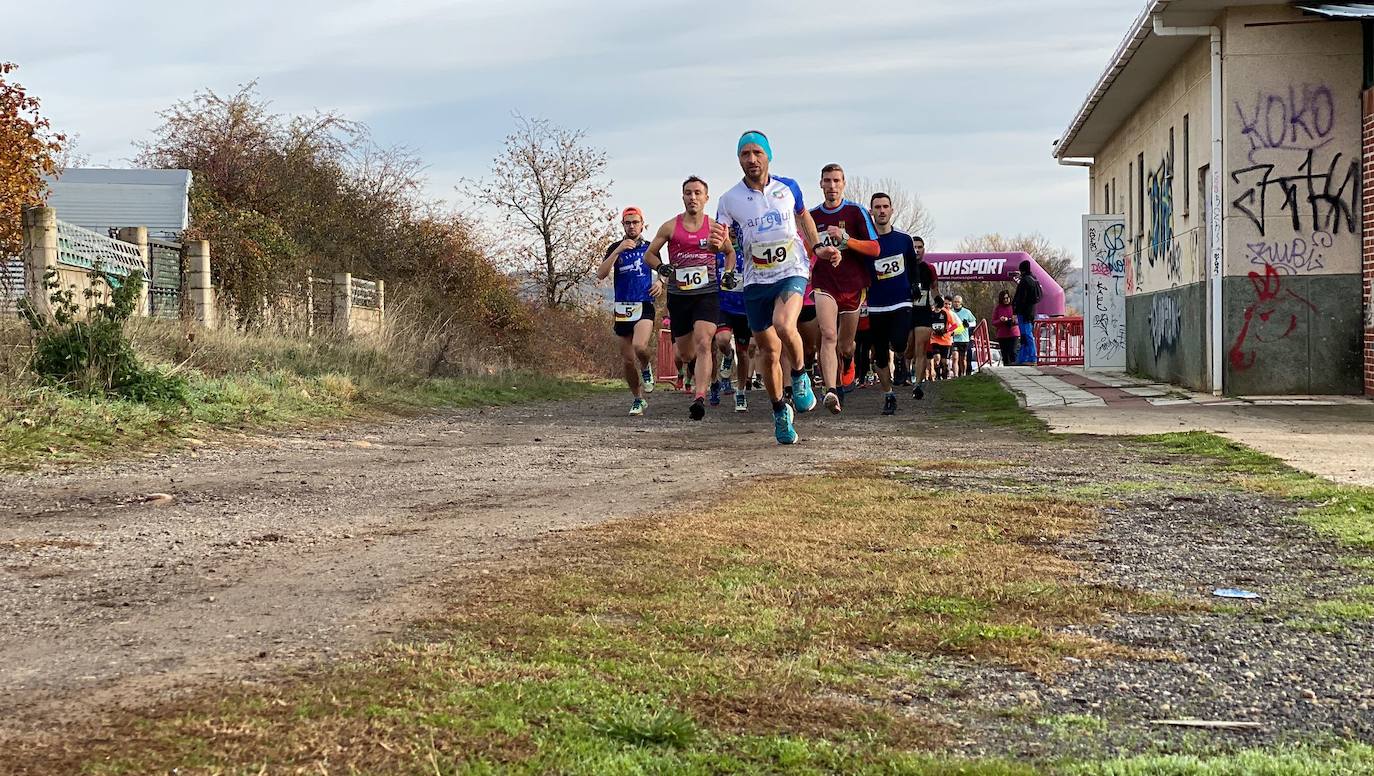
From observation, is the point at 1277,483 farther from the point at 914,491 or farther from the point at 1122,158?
the point at 1122,158

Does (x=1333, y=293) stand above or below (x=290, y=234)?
below

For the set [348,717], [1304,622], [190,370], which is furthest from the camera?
[190,370]

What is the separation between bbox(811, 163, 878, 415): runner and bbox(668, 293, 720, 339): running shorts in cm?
95

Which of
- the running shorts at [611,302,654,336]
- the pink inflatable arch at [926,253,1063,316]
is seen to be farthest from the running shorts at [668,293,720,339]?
the pink inflatable arch at [926,253,1063,316]

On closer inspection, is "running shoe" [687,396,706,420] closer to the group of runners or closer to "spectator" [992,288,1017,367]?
the group of runners

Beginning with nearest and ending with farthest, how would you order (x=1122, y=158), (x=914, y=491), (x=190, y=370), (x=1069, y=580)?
(x=1069, y=580), (x=914, y=491), (x=190, y=370), (x=1122, y=158)

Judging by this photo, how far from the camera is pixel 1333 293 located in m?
15.2

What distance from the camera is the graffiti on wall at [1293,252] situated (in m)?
15.1

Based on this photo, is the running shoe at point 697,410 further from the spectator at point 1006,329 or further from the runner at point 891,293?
the spectator at point 1006,329

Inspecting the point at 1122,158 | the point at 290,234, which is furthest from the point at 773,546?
the point at 290,234

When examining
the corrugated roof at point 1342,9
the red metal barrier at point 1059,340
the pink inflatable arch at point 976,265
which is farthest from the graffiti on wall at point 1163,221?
the pink inflatable arch at point 976,265

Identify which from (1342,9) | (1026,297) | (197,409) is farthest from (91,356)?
(1026,297)

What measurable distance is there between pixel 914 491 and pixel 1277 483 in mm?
1768

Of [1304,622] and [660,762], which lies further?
[1304,622]
